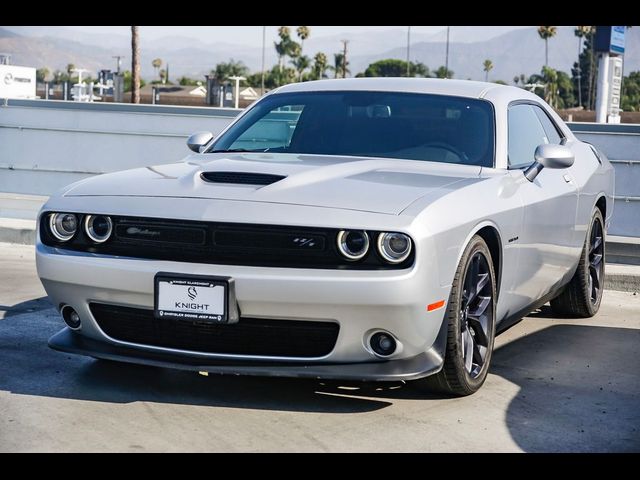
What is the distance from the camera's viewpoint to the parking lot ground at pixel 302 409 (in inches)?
172

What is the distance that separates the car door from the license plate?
1739 mm

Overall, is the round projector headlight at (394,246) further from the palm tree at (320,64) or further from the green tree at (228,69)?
the palm tree at (320,64)

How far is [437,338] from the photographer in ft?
15.6

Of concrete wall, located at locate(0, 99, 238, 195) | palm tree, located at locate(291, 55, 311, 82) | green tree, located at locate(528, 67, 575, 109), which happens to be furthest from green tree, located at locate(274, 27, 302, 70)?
concrete wall, located at locate(0, 99, 238, 195)

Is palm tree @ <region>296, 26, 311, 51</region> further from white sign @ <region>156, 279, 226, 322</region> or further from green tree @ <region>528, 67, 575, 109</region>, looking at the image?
white sign @ <region>156, 279, 226, 322</region>

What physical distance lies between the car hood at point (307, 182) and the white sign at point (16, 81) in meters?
46.7

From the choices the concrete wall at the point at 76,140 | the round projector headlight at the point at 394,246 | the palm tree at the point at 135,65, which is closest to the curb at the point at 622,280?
the round projector headlight at the point at 394,246

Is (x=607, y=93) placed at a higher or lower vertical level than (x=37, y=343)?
higher

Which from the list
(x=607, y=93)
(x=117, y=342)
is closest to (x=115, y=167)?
(x=117, y=342)

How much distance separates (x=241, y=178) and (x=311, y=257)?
0.67 meters

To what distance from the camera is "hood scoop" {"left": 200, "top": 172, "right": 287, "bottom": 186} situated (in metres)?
4.96

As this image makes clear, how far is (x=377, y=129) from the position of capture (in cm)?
595
